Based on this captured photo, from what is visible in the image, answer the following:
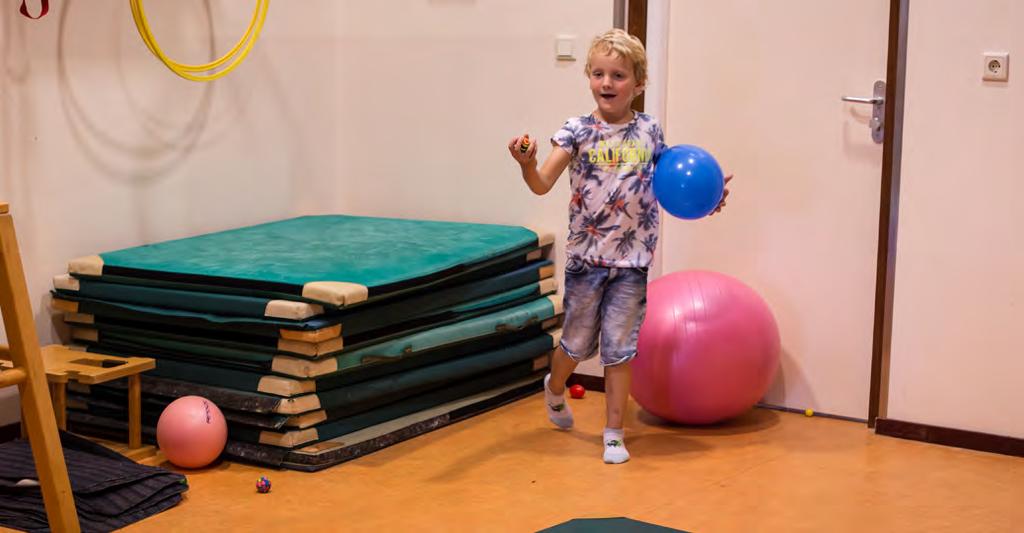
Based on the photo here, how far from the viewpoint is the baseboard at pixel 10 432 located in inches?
153

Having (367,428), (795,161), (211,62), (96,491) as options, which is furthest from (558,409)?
(211,62)

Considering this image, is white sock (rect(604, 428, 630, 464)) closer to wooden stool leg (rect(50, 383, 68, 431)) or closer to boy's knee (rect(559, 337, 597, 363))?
boy's knee (rect(559, 337, 597, 363))

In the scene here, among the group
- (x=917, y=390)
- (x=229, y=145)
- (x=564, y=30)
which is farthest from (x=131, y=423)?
(x=917, y=390)

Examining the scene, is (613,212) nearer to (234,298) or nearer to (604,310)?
(604,310)

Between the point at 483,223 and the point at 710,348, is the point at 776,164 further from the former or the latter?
the point at 483,223

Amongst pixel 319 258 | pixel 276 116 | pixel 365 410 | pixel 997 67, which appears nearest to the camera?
pixel 997 67

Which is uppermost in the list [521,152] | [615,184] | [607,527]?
[521,152]

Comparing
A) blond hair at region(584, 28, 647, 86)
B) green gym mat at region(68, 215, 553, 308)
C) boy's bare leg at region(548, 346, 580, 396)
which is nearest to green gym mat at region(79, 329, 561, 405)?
green gym mat at region(68, 215, 553, 308)

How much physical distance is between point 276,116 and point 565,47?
4.00ft

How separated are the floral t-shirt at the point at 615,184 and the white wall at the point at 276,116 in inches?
31.8

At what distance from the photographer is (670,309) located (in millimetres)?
4027

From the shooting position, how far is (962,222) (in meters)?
3.88

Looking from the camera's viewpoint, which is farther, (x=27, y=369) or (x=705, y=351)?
(x=705, y=351)

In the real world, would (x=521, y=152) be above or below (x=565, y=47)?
below
